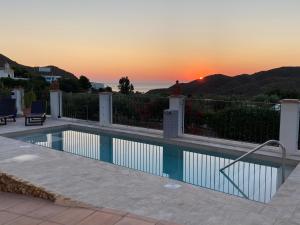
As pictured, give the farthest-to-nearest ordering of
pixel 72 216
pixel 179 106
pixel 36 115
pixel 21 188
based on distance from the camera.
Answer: pixel 36 115 < pixel 179 106 < pixel 21 188 < pixel 72 216

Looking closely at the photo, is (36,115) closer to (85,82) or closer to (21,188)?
(21,188)

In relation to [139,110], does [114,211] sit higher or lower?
lower

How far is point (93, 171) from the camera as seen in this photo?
5.98 metres

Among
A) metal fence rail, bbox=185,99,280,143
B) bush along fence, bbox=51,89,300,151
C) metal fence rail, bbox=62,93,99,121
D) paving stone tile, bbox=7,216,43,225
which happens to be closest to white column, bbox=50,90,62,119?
metal fence rail, bbox=62,93,99,121

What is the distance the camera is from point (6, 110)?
1198 cm

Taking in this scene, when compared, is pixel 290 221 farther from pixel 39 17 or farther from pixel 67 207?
pixel 39 17

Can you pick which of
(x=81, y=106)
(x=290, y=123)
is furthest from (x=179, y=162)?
(x=81, y=106)

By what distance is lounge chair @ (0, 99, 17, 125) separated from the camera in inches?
463

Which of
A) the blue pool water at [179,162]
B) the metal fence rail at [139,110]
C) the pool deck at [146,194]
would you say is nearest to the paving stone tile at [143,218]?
the pool deck at [146,194]

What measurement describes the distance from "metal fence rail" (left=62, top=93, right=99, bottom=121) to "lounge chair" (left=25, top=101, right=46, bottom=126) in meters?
1.55

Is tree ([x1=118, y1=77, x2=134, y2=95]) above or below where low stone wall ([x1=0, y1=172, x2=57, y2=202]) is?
above

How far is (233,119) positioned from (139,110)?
3.36 meters

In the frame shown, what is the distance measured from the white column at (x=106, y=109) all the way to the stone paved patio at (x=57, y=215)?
277 inches

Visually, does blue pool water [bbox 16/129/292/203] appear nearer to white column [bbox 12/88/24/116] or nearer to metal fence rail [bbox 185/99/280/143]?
metal fence rail [bbox 185/99/280/143]
